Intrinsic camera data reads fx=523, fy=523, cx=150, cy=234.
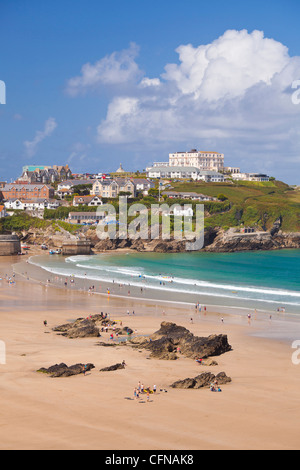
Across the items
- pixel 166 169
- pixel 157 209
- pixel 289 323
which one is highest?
pixel 166 169

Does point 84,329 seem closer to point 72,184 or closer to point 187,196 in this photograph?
point 187,196

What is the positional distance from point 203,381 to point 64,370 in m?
5.48

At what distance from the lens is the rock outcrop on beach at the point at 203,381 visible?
1955cm

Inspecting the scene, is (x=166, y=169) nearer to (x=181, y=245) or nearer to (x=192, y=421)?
(x=181, y=245)

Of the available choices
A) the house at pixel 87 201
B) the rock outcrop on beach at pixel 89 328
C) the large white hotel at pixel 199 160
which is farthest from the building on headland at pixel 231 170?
the rock outcrop on beach at pixel 89 328

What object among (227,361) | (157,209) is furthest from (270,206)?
(227,361)

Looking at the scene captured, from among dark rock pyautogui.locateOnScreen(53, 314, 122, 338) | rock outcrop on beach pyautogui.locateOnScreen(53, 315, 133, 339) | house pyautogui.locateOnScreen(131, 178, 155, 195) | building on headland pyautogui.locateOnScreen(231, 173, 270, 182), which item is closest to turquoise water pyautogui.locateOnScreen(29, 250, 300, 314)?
rock outcrop on beach pyautogui.locateOnScreen(53, 315, 133, 339)

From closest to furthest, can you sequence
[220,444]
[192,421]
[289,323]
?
[220,444], [192,421], [289,323]

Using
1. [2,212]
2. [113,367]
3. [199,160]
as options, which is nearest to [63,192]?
[2,212]

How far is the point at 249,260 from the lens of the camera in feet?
238

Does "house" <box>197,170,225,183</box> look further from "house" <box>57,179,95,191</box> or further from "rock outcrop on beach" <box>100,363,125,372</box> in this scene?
"rock outcrop on beach" <box>100,363,125,372</box>

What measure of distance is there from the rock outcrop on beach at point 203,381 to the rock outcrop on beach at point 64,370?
12.9 ft
